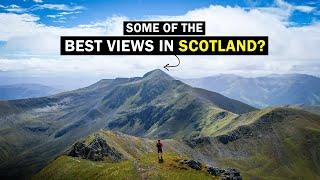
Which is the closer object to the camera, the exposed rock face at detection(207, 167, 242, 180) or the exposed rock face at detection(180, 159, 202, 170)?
the exposed rock face at detection(180, 159, 202, 170)

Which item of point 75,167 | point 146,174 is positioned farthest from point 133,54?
point 75,167

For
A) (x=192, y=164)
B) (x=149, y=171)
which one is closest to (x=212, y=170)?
(x=192, y=164)

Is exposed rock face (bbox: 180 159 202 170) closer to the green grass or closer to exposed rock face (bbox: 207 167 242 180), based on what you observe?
the green grass

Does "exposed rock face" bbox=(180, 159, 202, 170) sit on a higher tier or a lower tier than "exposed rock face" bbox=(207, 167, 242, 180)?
higher

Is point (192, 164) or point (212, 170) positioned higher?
point (192, 164)

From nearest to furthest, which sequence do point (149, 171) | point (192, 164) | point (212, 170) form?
point (149, 171)
point (192, 164)
point (212, 170)

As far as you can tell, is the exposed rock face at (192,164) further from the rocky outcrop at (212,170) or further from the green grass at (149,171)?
the green grass at (149,171)

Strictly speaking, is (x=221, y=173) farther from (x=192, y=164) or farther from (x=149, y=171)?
(x=149, y=171)

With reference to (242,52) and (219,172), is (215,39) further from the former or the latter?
(219,172)

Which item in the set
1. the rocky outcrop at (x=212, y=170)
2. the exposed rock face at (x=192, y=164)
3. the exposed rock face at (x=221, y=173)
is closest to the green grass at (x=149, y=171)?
the exposed rock face at (x=192, y=164)

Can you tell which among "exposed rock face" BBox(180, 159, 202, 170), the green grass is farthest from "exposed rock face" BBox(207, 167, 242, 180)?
"exposed rock face" BBox(180, 159, 202, 170)

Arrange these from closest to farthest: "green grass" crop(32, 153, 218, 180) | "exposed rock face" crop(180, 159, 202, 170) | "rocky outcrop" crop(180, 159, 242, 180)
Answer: "green grass" crop(32, 153, 218, 180) < "exposed rock face" crop(180, 159, 202, 170) < "rocky outcrop" crop(180, 159, 242, 180)
